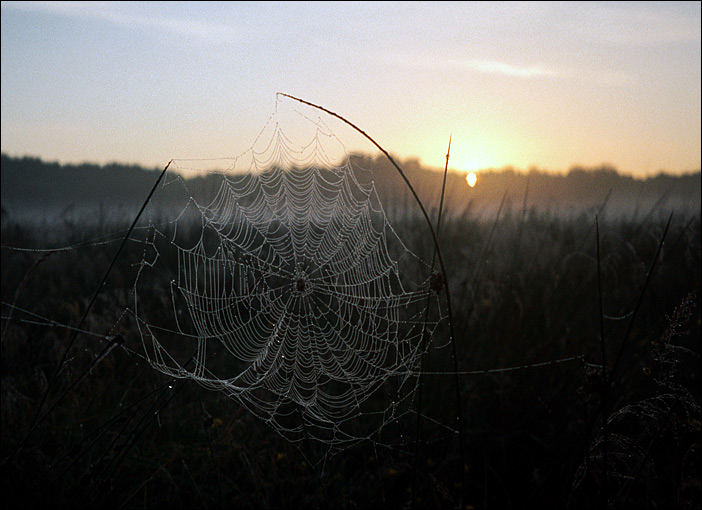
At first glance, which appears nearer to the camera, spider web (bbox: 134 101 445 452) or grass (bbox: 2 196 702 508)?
grass (bbox: 2 196 702 508)

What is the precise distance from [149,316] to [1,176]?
21100mm

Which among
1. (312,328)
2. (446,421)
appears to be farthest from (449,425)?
(312,328)

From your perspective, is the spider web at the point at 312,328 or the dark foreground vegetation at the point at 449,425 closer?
the dark foreground vegetation at the point at 449,425

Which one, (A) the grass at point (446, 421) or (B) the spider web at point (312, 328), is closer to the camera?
(A) the grass at point (446, 421)

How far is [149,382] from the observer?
13.3 ft

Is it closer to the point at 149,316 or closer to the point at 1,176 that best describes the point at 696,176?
the point at 149,316

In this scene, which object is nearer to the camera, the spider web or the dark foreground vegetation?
the dark foreground vegetation

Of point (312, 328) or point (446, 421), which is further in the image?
point (312, 328)

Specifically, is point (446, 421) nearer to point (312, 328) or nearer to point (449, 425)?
point (449, 425)

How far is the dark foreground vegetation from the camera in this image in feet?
7.88

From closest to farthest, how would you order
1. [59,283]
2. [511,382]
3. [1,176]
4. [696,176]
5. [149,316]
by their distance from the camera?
[511,382] → [149,316] → [59,283] → [696,176] → [1,176]

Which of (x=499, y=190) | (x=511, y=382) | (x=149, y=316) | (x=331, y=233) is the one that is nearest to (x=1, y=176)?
(x=499, y=190)

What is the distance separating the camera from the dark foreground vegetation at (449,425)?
2.40 m

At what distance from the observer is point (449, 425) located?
11.7ft
